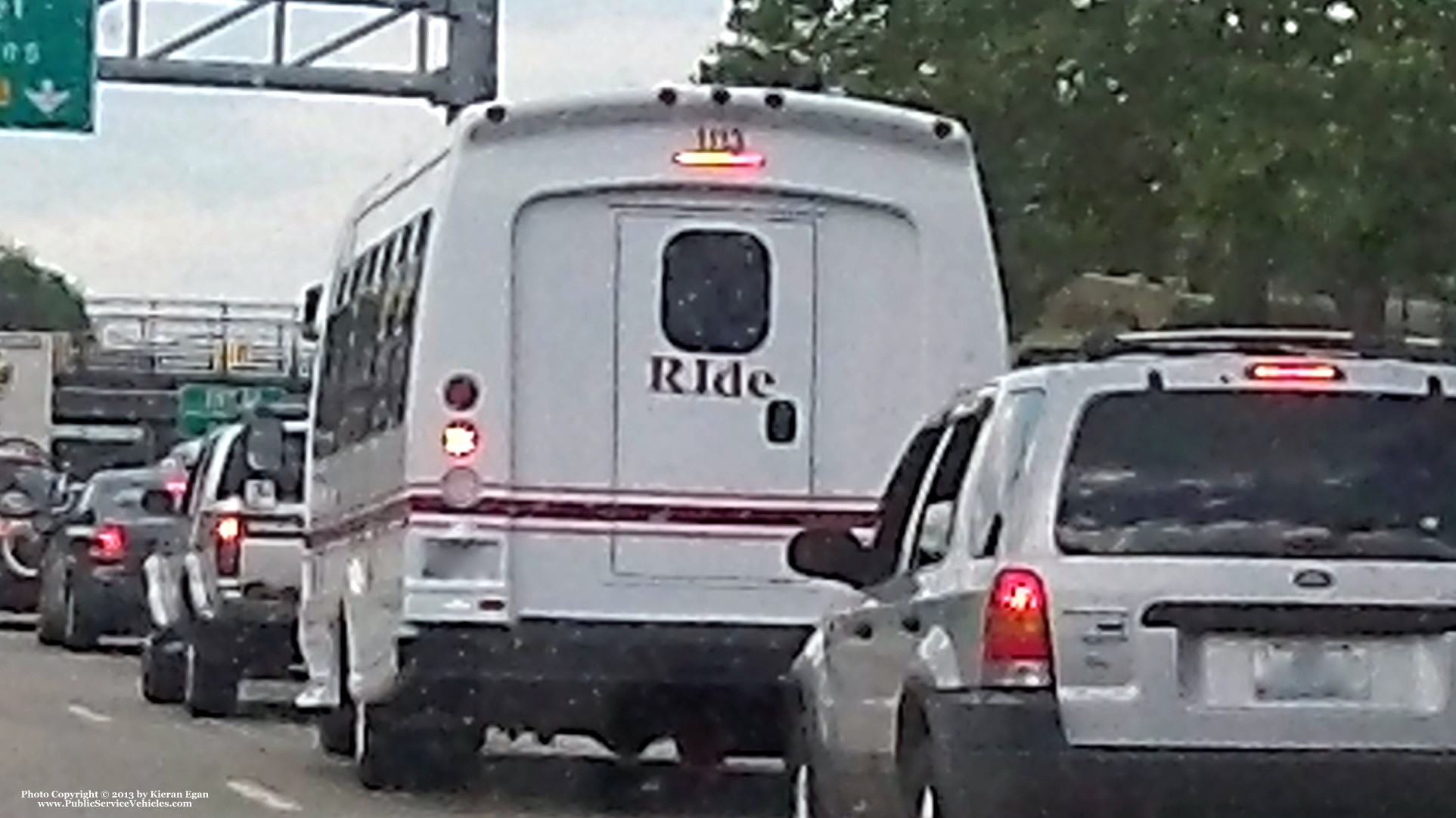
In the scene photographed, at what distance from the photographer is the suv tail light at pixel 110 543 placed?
29.0 meters

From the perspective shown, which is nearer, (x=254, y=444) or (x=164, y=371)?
(x=254, y=444)

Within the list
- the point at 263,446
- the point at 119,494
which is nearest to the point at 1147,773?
the point at 263,446

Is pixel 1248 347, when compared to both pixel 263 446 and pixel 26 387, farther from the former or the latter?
pixel 26 387

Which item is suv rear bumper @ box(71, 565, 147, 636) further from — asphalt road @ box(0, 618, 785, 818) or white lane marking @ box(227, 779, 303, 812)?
white lane marking @ box(227, 779, 303, 812)

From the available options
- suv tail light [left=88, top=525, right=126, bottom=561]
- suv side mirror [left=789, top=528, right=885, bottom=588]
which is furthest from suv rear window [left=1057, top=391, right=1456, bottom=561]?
suv tail light [left=88, top=525, right=126, bottom=561]

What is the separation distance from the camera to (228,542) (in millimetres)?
21797

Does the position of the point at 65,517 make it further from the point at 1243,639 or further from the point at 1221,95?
the point at 1243,639

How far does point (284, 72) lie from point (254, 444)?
13.2 metres

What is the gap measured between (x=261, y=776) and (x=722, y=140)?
14.5 feet

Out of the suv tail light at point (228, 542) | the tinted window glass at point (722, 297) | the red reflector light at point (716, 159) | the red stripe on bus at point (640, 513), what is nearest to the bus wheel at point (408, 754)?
the red stripe on bus at point (640, 513)

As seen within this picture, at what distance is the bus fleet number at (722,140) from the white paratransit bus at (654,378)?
0.03 feet

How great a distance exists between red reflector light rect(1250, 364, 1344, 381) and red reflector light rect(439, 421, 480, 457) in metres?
5.33

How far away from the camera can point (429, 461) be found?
1550cm

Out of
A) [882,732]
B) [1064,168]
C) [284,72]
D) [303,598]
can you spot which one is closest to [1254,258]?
[1064,168]
